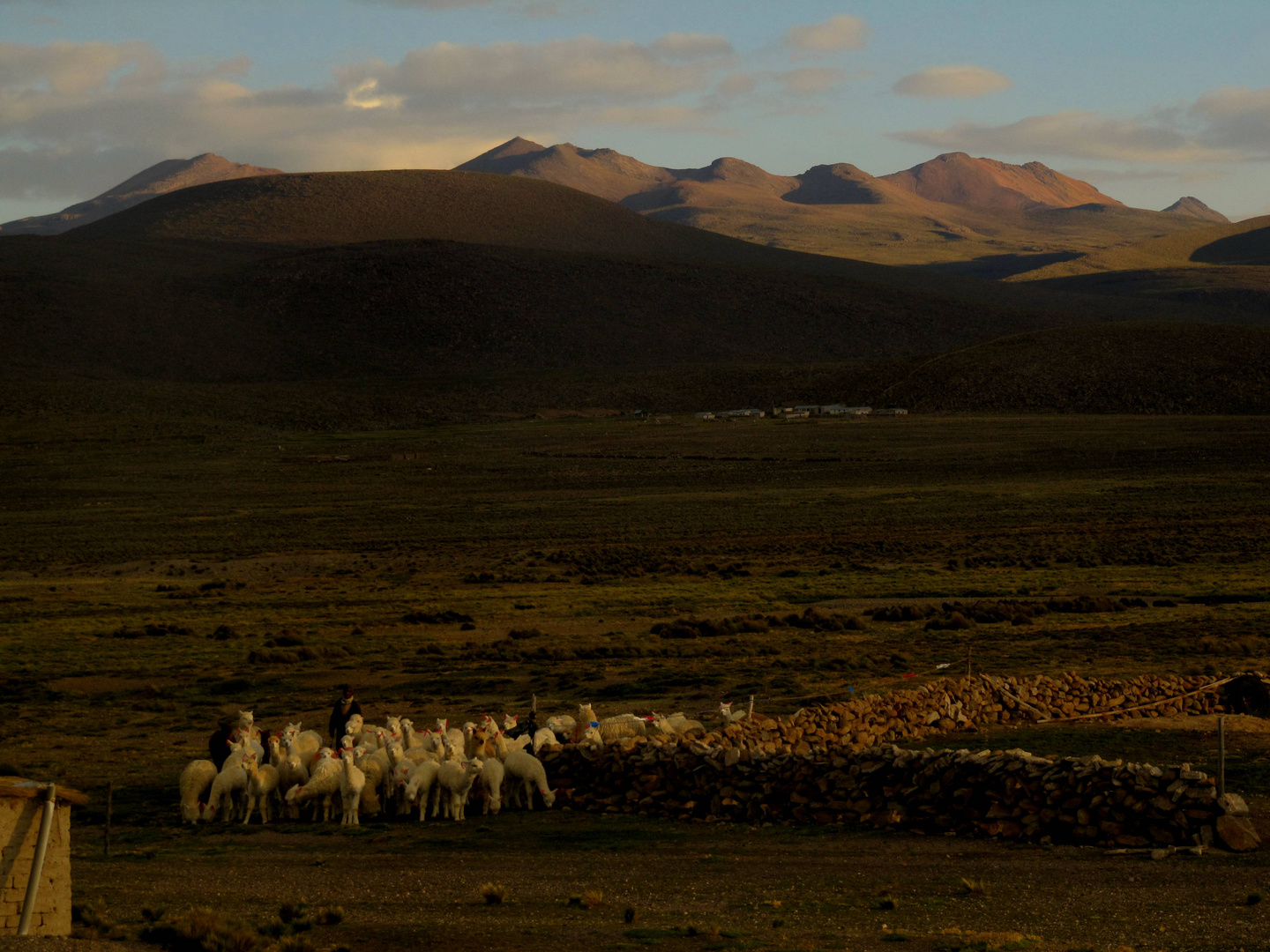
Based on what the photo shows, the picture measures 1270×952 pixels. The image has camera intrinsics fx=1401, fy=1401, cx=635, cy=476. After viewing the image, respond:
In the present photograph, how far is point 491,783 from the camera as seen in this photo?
13.9m

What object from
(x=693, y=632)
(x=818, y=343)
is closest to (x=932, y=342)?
(x=818, y=343)

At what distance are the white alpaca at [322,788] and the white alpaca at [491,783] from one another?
1398 millimetres

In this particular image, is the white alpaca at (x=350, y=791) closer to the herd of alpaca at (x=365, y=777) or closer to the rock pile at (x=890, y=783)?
the herd of alpaca at (x=365, y=777)

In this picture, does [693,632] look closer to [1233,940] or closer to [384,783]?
[384,783]

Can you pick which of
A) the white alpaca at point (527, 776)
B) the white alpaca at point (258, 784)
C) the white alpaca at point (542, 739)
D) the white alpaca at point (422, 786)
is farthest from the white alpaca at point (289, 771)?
the white alpaca at point (542, 739)

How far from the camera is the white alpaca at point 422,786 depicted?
1367cm

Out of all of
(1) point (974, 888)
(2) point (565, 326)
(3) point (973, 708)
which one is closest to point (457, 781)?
(1) point (974, 888)

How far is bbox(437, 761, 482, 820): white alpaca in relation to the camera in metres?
13.8

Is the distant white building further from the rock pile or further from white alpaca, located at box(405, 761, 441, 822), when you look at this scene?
white alpaca, located at box(405, 761, 441, 822)

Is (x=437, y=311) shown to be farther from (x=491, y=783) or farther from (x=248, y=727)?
(x=491, y=783)

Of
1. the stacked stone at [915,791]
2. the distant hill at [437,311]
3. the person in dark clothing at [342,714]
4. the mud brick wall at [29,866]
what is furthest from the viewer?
the distant hill at [437,311]

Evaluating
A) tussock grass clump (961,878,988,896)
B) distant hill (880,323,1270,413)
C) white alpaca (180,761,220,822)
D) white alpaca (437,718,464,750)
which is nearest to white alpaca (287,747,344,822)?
white alpaca (180,761,220,822)

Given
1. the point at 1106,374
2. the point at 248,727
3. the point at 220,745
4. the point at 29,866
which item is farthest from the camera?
the point at 1106,374

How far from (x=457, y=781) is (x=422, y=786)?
1.15 ft
